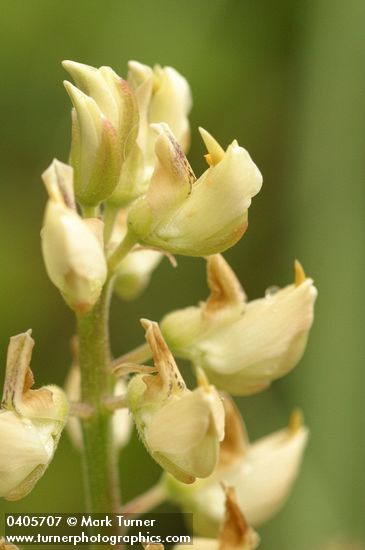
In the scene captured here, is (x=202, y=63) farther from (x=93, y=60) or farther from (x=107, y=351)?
(x=107, y=351)

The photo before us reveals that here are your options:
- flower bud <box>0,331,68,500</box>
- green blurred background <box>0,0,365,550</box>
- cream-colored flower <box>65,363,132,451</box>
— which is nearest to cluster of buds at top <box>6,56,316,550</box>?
flower bud <box>0,331,68,500</box>

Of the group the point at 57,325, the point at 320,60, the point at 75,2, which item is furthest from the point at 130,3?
the point at 57,325

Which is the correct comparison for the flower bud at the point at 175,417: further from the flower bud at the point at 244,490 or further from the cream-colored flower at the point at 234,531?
the flower bud at the point at 244,490

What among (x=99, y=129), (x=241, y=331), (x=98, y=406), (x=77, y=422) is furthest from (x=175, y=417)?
(x=77, y=422)

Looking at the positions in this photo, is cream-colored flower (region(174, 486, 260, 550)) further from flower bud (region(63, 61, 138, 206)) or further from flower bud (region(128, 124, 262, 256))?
flower bud (region(63, 61, 138, 206))

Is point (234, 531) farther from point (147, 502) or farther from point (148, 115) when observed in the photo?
point (148, 115)

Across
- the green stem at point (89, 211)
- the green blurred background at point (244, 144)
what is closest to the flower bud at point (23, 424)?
the green stem at point (89, 211)
